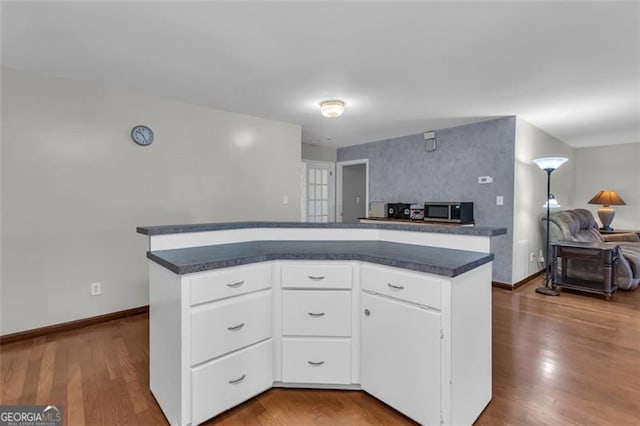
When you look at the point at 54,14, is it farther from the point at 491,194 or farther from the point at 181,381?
the point at 491,194

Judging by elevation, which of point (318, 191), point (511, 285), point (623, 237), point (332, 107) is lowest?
point (511, 285)

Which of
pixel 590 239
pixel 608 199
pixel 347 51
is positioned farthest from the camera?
pixel 608 199

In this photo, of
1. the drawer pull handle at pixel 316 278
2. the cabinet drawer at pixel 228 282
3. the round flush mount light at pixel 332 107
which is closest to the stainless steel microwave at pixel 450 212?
the round flush mount light at pixel 332 107

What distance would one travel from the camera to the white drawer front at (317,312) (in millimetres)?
1812

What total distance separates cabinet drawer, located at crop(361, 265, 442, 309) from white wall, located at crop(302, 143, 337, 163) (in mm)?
4485

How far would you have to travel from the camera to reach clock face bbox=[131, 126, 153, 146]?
3119 mm

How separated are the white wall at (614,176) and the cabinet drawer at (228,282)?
732cm

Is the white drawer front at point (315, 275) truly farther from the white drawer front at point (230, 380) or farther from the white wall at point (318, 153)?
the white wall at point (318, 153)

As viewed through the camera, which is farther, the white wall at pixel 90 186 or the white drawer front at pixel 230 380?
the white wall at pixel 90 186

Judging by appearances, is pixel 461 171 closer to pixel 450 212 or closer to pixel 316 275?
pixel 450 212

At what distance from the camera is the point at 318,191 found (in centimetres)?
624

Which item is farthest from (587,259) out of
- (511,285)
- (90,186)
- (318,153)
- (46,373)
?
(90,186)

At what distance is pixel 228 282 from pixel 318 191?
185 inches
